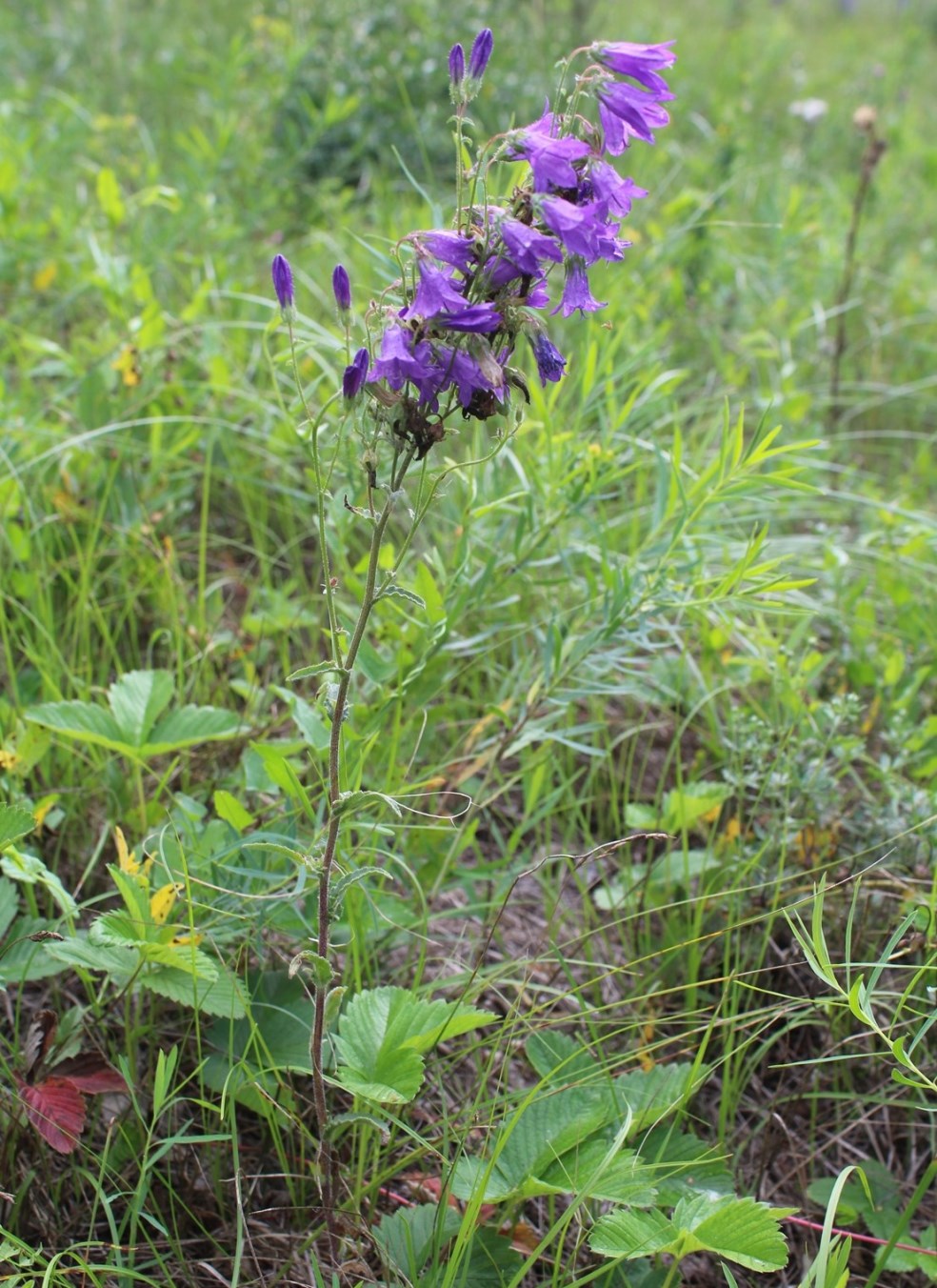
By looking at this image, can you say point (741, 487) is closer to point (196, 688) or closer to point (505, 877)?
point (505, 877)

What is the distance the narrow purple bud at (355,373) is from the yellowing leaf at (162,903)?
0.73 meters

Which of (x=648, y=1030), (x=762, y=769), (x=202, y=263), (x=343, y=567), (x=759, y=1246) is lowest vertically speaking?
(x=648, y=1030)

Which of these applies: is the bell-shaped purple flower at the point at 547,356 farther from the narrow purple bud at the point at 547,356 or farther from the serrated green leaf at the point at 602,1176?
the serrated green leaf at the point at 602,1176

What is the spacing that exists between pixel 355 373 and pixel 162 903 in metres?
0.80

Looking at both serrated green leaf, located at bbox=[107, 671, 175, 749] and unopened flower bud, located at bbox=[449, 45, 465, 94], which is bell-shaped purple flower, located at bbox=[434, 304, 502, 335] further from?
serrated green leaf, located at bbox=[107, 671, 175, 749]

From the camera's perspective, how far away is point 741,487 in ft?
6.32

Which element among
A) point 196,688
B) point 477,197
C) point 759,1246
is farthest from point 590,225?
point 196,688

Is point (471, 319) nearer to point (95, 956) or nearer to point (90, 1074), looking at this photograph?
point (95, 956)

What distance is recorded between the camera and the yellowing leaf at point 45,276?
9.95 ft

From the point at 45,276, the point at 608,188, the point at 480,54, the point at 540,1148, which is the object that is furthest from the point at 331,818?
the point at 45,276

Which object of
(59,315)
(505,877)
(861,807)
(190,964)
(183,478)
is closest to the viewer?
(190,964)

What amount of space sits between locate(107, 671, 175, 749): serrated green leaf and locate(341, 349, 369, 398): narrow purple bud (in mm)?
772

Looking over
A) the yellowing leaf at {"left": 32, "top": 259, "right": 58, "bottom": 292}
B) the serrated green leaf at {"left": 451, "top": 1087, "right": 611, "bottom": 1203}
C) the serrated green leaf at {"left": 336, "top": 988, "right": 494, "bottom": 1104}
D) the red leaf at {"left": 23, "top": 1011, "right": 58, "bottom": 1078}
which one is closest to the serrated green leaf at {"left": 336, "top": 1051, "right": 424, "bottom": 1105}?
the serrated green leaf at {"left": 336, "top": 988, "right": 494, "bottom": 1104}

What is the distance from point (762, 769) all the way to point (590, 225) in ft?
3.66
